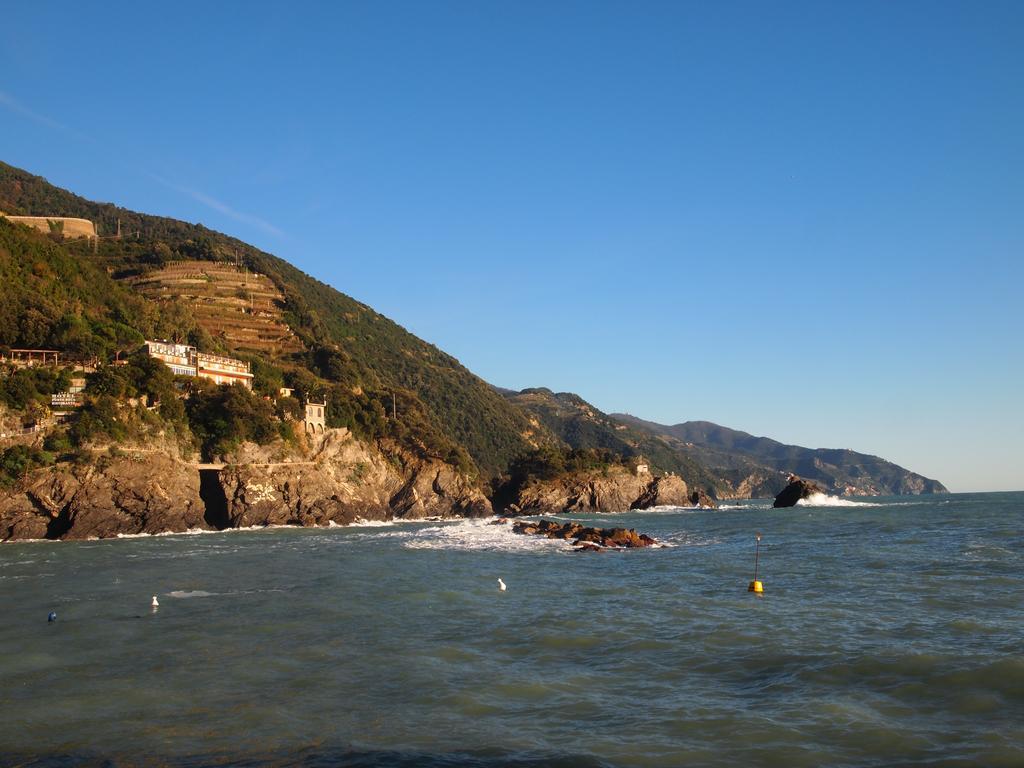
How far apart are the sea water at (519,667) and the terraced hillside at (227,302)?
2753 inches

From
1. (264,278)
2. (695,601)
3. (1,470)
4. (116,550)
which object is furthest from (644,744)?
(264,278)

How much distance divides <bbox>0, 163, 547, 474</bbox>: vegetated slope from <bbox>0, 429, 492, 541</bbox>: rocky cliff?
620cm

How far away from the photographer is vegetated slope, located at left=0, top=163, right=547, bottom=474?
95.2 m

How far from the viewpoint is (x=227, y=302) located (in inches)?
4003

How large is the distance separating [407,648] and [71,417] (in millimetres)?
47844

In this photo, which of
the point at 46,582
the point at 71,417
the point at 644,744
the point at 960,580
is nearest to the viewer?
the point at 644,744

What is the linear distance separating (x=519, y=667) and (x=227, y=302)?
96.2 m

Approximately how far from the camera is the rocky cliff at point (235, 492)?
2010 inches

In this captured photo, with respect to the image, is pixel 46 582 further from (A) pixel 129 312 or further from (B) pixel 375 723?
(A) pixel 129 312

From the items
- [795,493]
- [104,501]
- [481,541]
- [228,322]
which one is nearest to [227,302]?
[228,322]

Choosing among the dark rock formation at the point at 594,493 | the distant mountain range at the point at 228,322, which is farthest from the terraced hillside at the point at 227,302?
the dark rock formation at the point at 594,493

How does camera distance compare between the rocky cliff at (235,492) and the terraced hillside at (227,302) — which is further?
the terraced hillside at (227,302)

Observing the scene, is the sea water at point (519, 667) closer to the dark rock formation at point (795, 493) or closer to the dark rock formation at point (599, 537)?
the dark rock formation at point (599, 537)

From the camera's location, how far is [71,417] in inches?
2141
